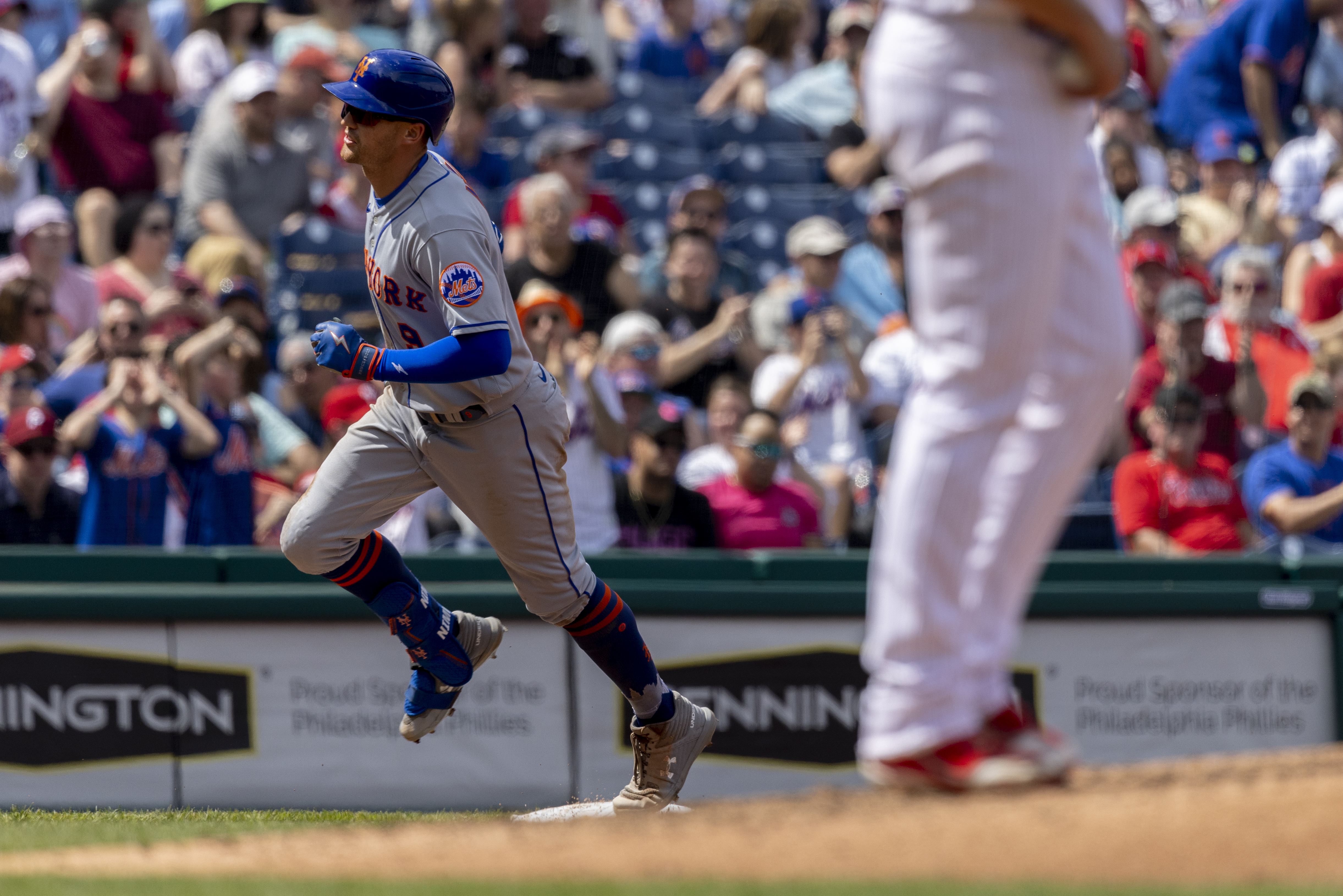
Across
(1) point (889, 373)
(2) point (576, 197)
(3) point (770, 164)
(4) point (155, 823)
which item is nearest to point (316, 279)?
(2) point (576, 197)

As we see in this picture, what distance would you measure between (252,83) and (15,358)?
2.75 metres

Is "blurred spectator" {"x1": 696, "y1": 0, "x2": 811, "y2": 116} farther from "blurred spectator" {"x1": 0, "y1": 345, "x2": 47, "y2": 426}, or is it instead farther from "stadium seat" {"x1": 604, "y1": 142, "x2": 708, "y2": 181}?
"blurred spectator" {"x1": 0, "y1": 345, "x2": 47, "y2": 426}

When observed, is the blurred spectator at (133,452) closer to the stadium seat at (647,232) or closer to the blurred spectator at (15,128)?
the blurred spectator at (15,128)

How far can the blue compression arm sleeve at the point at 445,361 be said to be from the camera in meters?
4.50

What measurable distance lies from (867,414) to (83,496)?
4096mm

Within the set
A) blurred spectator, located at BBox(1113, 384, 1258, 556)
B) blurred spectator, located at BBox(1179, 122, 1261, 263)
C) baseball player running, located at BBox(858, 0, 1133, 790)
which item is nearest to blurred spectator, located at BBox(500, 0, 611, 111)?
blurred spectator, located at BBox(1179, 122, 1261, 263)

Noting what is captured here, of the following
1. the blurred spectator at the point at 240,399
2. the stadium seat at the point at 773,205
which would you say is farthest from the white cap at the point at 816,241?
the blurred spectator at the point at 240,399

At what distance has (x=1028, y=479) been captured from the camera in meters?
3.12

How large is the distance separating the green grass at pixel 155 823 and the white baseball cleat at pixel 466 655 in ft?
0.98

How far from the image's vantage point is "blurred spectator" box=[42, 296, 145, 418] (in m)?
7.66

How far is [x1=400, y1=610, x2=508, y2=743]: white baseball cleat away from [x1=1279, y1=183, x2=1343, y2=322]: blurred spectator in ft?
21.1

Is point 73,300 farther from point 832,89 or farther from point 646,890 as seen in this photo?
point 646,890

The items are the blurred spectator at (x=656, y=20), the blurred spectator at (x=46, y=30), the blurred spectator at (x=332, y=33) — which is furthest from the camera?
the blurred spectator at (x=656, y=20)

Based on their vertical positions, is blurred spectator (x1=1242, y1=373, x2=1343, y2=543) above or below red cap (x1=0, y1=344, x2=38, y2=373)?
below
